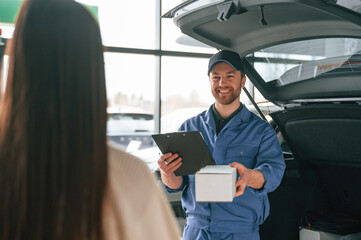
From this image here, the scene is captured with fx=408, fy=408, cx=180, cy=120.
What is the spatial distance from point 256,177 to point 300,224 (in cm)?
87

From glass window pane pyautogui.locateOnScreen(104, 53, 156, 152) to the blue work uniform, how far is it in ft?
13.3

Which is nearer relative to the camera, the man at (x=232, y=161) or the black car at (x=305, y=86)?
the black car at (x=305, y=86)

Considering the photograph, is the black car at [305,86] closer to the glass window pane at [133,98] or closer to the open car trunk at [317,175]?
the open car trunk at [317,175]

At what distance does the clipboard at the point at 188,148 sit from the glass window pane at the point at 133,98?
13.9ft

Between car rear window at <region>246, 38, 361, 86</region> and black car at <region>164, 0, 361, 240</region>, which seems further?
car rear window at <region>246, 38, 361, 86</region>

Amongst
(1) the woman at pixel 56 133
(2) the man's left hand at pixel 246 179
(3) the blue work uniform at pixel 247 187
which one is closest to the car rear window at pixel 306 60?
(3) the blue work uniform at pixel 247 187

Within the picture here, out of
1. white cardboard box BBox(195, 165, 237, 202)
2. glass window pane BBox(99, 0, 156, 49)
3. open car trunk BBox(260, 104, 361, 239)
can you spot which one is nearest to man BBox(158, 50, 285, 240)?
white cardboard box BBox(195, 165, 237, 202)

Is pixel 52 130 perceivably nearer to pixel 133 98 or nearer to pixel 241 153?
pixel 241 153

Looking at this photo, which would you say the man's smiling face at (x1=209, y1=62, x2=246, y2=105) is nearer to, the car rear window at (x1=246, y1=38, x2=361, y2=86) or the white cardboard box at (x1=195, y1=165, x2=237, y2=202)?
the car rear window at (x1=246, y1=38, x2=361, y2=86)

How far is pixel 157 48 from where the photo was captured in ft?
A: 20.0

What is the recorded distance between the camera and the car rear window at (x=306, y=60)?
5.98ft

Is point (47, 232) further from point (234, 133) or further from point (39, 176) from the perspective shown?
point (234, 133)

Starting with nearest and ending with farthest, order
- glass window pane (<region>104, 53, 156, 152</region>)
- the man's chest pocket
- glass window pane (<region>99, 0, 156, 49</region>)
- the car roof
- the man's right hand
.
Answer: the car roof
the man's right hand
the man's chest pocket
glass window pane (<region>99, 0, 156, 49</region>)
glass window pane (<region>104, 53, 156, 152</region>)

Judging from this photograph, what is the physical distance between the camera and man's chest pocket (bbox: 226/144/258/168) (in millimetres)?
1952
